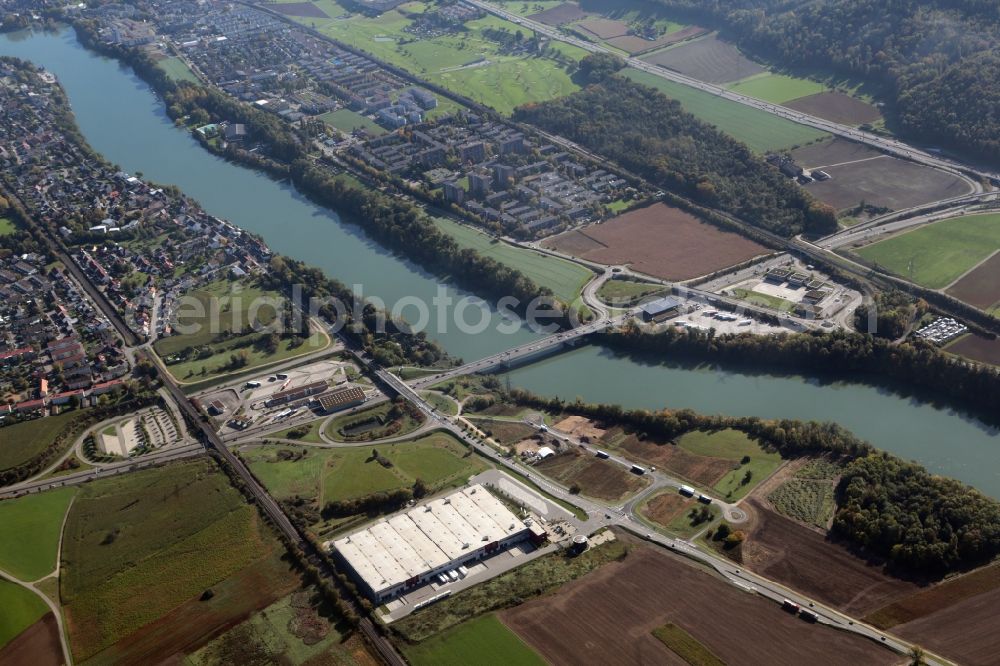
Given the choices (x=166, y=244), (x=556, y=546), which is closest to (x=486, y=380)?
(x=556, y=546)

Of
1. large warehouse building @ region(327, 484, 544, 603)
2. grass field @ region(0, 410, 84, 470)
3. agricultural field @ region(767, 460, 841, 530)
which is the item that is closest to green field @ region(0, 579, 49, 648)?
grass field @ region(0, 410, 84, 470)

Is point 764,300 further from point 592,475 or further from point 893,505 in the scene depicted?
point 893,505

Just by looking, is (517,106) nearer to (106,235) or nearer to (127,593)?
(106,235)

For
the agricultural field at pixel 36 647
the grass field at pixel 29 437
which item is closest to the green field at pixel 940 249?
the grass field at pixel 29 437

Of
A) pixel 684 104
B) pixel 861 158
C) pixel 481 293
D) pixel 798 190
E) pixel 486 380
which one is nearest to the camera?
pixel 486 380

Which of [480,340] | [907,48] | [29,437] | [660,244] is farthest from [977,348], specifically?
[29,437]

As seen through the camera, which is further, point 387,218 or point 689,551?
point 387,218

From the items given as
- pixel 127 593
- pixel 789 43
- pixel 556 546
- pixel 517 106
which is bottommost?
pixel 127 593
